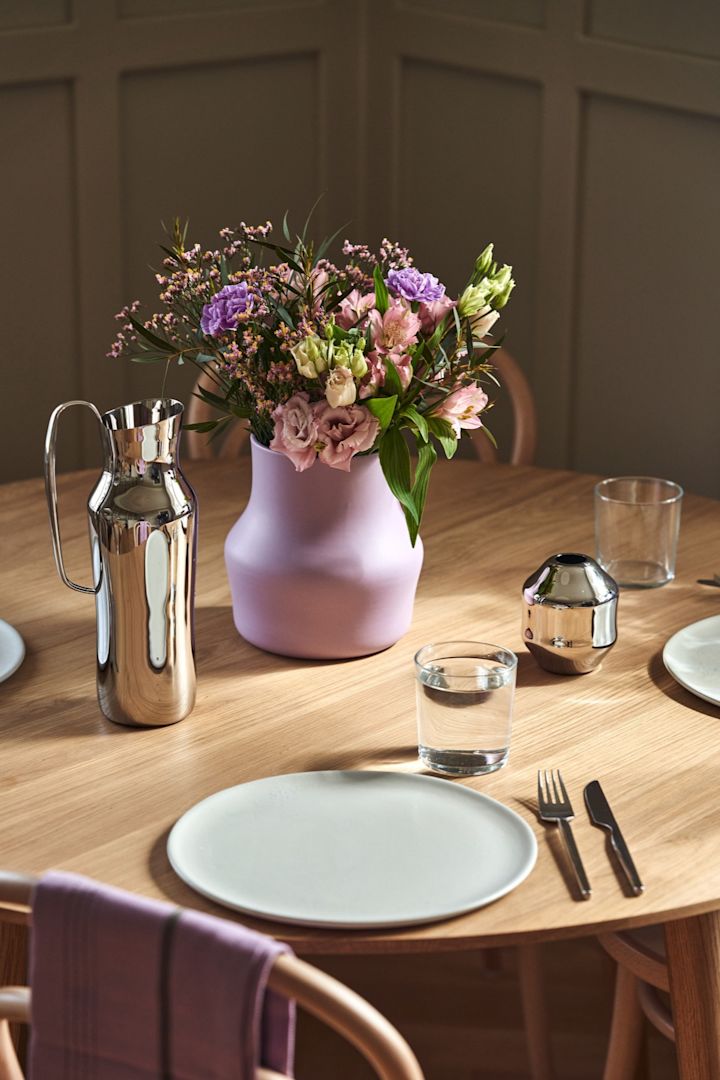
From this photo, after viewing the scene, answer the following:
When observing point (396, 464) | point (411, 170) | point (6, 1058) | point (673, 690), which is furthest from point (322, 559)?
point (411, 170)

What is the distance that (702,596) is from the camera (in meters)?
1.66

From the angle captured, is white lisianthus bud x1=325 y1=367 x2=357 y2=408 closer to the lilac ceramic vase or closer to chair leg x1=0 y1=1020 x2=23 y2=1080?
the lilac ceramic vase

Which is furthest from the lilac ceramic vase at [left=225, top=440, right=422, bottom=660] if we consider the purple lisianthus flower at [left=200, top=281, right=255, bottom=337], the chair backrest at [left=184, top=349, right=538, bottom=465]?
the chair backrest at [left=184, top=349, right=538, bottom=465]

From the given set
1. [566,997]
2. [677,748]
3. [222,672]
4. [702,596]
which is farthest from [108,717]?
[566,997]

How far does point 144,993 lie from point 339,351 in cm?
66

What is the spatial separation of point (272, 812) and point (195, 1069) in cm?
37

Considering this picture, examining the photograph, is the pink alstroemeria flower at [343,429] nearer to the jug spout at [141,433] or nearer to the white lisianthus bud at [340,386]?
the white lisianthus bud at [340,386]

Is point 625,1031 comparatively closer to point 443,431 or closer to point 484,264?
point 443,431

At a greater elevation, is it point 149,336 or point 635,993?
point 149,336

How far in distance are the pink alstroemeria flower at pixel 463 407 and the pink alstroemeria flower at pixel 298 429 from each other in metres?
0.13

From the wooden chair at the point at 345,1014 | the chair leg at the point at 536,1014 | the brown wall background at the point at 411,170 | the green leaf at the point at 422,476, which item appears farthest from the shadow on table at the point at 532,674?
the brown wall background at the point at 411,170

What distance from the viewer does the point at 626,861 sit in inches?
44.1

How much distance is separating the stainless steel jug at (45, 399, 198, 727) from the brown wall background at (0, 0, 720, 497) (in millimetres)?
1743

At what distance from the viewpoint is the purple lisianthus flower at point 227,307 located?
1348mm
